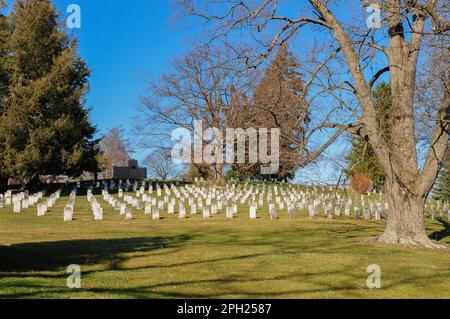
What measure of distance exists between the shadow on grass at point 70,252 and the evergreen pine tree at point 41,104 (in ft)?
75.8

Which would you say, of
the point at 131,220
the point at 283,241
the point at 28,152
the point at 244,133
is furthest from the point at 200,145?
the point at 283,241

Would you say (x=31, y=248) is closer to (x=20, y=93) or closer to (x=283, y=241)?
(x=283, y=241)

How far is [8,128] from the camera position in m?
33.8

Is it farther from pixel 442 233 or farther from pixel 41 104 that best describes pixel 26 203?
pixel 442 233

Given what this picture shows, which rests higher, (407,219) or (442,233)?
(407,219)

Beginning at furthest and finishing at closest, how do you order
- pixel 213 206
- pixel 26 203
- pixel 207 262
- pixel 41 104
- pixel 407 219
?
pixel 41 104, pixel 26 203, pixel 213 206, pixel 407 219, pixel 207 262

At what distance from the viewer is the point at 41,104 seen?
120 ft

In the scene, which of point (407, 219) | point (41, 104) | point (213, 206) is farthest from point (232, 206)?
point (41, 104)

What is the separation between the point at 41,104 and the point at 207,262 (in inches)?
1192

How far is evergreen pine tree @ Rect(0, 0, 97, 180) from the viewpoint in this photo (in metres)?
34.1

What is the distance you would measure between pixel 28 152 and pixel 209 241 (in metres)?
23.8

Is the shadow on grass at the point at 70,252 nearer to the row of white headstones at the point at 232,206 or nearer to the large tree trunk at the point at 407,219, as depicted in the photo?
the large tree trunk at the point at 407,219

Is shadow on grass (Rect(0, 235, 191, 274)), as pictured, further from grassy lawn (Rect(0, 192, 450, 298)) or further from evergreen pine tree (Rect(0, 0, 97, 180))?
evergreen pine tree (Rect(0, 0, 97, 180))

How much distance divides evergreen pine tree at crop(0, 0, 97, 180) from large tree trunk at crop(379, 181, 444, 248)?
27111mm
